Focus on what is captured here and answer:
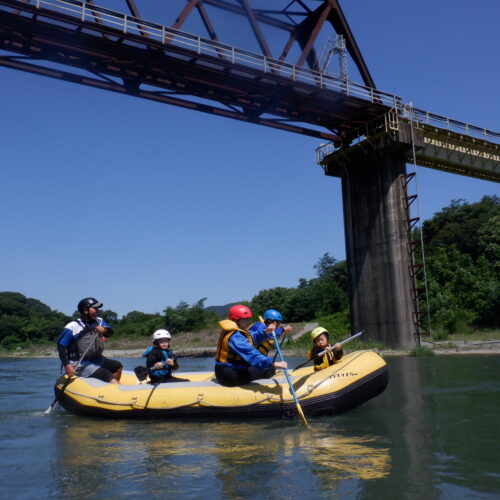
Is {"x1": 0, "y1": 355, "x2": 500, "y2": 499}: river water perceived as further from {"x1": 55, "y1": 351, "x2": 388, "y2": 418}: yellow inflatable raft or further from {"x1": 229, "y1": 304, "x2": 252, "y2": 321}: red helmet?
{"x1": 229, "y1": 304, "x2": 252, "y2": 321}: red helmet

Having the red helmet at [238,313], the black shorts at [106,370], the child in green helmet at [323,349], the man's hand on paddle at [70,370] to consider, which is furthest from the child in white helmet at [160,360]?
the child in green helmet at [323,349]

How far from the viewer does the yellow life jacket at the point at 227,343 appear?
718 cm

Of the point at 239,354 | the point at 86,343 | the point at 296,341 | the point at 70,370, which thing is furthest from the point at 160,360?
the point at 296,341

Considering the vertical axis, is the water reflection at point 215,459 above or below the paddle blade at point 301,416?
below

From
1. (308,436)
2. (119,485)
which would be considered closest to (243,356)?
(308,436)

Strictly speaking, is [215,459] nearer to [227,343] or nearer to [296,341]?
[227,343]

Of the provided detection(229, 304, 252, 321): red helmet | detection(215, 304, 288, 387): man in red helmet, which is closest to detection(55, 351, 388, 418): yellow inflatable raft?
detection(215, 304, 288, 387): man in red helmet

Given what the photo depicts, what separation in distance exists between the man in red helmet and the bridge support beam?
1497cm

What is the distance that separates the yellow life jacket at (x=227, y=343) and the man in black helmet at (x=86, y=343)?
77.7 inches

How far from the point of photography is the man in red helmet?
709 cm

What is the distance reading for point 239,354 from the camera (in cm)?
713

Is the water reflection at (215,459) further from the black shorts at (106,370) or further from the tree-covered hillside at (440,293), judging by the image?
the tree-covered hillside at (440,293)

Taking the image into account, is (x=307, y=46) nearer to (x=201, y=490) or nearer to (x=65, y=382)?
(x=65, y=382)

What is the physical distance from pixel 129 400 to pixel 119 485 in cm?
340
